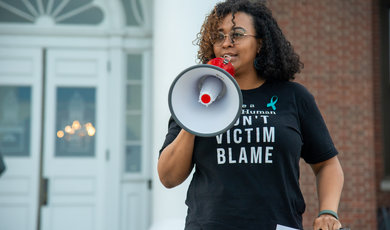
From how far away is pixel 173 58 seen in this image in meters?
4.96

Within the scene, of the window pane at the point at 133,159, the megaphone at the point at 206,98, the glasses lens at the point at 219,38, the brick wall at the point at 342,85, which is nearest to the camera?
the megaphone at the point at 206,98

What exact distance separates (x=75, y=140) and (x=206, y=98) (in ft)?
15.0

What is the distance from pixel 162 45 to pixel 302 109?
3.39 metres

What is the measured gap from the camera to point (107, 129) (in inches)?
240

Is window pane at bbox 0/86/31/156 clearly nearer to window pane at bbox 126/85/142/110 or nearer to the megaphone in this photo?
window pane at bbox 126/85/142/110

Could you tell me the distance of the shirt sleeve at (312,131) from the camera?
194cm

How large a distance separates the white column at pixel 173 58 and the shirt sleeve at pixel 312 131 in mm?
2833

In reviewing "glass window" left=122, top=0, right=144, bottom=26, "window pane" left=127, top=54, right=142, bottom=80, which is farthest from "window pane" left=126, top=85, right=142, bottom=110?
"glass window" left=122, top=0, right=144, bottom=26

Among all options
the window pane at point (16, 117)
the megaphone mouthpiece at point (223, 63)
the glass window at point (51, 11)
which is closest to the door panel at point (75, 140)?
the window pane at point (16, 117)

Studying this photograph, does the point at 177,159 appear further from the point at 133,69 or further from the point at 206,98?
the point at 133,69

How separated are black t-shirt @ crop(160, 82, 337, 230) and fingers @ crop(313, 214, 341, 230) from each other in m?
0.09

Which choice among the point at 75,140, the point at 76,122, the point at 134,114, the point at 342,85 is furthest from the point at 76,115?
the point at 342,85

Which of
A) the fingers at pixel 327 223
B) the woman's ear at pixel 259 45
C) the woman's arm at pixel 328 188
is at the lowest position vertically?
the fingers at pixel 327 223

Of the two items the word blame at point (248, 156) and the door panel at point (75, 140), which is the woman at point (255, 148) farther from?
the door panel at point (75, 140)
